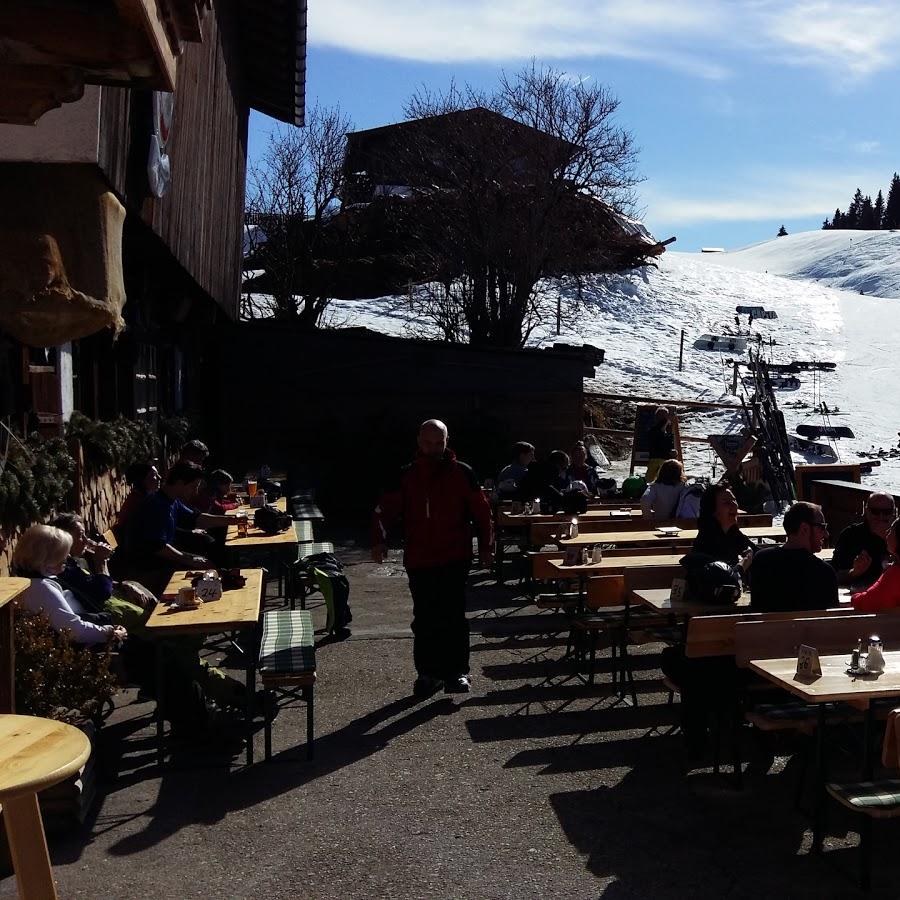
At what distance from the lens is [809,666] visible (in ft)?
16.7

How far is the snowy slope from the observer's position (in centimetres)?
6544

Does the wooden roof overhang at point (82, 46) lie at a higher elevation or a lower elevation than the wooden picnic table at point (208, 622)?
higher

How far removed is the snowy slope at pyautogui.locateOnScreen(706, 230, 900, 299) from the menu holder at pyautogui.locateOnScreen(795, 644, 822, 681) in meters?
59.4

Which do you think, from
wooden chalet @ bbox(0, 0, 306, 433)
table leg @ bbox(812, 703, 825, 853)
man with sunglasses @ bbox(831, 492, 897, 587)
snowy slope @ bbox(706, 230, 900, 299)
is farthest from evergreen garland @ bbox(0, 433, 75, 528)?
snowy slope @ bbox(706, 230, 900, 299)

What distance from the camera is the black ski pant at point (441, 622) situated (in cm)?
748

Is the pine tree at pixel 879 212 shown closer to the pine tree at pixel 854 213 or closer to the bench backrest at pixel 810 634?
the pine tree at pixel 854 213

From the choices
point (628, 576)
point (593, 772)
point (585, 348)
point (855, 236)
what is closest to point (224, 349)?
point (585, 348)

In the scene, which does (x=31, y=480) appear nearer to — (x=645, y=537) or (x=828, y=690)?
(x=828, y=690)

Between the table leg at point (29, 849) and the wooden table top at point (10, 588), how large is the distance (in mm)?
1134

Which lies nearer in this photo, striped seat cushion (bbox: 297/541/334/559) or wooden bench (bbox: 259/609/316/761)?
wooden bench (bbox: 259/609/316/761)

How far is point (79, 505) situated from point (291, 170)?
24578mm

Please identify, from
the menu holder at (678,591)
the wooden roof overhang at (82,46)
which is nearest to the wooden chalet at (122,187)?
the wooden roof overhang at (82,46)

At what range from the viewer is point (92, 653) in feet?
18.8

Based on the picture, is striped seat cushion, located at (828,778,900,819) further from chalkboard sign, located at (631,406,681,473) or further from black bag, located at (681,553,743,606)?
chalkboard sign, located at (631,406,681,473)
